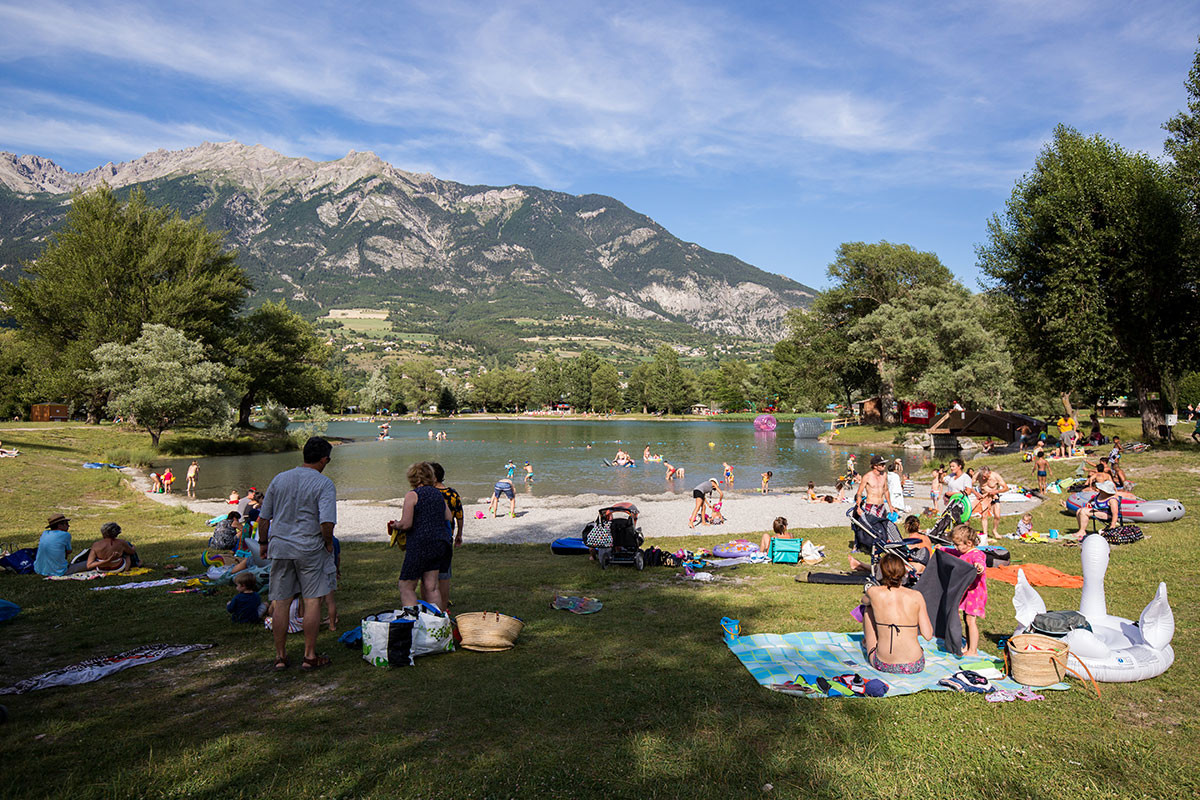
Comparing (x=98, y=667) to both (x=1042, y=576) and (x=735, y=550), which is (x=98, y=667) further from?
(x=1042, y=576)

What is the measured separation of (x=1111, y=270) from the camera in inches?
950

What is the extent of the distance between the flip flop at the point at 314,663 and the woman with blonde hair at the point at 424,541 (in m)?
1.00

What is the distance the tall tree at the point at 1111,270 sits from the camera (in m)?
23.0

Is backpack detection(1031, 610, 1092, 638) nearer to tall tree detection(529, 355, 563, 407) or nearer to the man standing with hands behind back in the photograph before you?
the man standing with hands behind back

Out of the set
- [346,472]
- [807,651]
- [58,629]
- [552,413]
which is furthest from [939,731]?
[552,413]

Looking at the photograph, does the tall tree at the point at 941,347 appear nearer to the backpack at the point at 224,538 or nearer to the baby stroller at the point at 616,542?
the baby stroller at the point at 616,542

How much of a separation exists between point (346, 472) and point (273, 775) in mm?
37173

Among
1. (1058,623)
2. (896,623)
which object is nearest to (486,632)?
(896,623)

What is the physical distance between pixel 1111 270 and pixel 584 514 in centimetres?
2231

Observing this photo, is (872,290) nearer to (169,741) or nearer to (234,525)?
(234,525)

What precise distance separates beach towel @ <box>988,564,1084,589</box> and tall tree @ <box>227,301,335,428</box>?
53.2 meters

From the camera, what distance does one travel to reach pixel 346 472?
126ft

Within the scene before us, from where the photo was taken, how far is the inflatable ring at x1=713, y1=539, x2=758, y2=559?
12.5 metres

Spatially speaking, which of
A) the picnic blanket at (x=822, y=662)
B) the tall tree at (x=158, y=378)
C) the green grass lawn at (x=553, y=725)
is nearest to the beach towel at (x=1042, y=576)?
the green grass lawn at (x=553, y=725)
